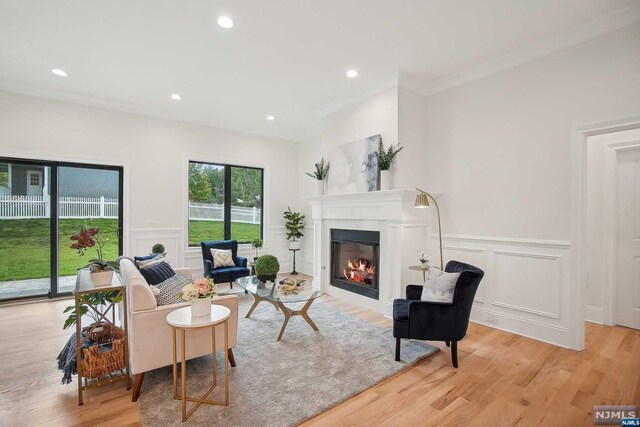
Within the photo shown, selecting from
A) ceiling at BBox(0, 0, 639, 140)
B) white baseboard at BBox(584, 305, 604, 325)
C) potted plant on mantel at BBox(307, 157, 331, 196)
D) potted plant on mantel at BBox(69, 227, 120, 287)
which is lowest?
white baseboard at BBox(584, 305, 604, 325)

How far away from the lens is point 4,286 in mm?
4688

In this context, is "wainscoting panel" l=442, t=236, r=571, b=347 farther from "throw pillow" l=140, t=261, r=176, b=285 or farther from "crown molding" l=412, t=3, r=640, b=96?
"throw pillow" l=140, t=261, r=176, b=285

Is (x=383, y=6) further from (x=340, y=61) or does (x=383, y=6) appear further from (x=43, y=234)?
(x=43, y=234)

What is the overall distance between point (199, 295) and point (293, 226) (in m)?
4.70

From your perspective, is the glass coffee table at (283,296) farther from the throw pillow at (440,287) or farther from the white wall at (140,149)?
the white wall at (140,149)

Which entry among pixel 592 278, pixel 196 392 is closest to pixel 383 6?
pixel 196 392

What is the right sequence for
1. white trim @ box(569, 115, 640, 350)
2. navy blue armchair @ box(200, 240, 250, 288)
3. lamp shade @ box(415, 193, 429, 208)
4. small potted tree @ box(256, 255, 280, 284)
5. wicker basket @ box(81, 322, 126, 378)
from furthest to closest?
navy blue armchair @ box(200, 240, 250, 288), small potted tree @ box(256, 255, 280, 284), lamp shade @ box(415, 193, 429, 208), white trim @ box(569, 115, 640, 350), wicker basket @ box(81, 322, 126, 378)

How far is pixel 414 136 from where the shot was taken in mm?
4426

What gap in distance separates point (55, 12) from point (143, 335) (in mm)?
3184

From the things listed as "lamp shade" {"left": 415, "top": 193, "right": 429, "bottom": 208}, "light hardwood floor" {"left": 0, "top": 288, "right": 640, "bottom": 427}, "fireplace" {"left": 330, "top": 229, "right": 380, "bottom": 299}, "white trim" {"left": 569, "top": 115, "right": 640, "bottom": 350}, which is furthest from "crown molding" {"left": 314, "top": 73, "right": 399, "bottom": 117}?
"light hardwood floor" {"left": 0, "top": 288, "right": 640, "bottom": 427}

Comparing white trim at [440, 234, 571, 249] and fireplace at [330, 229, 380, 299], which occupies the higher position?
white trim at [440, 234, 571, 249]

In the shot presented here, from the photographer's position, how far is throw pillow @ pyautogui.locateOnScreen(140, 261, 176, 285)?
3.21m

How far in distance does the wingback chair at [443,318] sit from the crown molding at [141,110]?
4.99 m

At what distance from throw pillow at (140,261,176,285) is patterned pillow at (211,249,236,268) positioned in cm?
197
